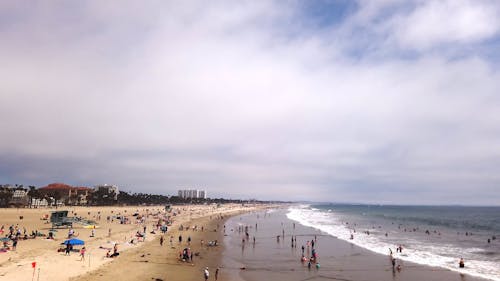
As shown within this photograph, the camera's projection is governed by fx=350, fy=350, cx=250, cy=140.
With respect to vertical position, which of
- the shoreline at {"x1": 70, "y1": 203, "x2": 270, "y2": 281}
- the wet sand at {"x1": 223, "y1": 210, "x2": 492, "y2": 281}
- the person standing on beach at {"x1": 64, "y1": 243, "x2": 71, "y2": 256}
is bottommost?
the wet sand at {"x1": 223, "y1": 210, "x2": 492, "y2": 281}

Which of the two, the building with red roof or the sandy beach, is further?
the building with red roof

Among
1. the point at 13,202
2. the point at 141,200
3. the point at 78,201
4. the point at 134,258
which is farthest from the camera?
the point at 141,200

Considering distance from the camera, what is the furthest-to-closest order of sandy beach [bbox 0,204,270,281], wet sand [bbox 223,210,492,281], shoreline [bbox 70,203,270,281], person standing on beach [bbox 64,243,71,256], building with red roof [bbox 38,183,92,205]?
building with red roof [bbox 38,183,92,205], person standing on beach [bbox 64,243,71,256], wet sand [bbox 223,210,492,281], shoreline [bbox 70,203,270,281], sandy beach [bbox 0,204,270,281]

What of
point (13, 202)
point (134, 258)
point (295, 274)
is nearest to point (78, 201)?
point (13, 202)

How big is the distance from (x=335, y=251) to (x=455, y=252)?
52.4 feet

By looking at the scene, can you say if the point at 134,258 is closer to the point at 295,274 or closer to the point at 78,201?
the point at 295,274

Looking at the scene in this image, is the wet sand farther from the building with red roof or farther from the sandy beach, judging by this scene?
the building with red roof

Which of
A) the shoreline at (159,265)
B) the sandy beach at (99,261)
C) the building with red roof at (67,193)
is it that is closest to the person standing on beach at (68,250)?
the sandy beach at (99,261)

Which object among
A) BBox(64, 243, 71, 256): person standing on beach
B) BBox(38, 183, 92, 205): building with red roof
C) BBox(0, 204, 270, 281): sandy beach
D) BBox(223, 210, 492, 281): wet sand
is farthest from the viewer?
BBox(38, 183, 92, 205): building with red roof

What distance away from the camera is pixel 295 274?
97.6ft

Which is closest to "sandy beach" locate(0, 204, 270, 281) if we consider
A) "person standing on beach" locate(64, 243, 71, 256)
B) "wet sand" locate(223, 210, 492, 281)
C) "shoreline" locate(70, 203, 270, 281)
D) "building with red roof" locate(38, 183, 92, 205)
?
"shoreline" locate(70, 203, 270, 281)

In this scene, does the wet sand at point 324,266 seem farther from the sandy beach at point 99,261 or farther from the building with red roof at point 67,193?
the building with red roof at point 67,193

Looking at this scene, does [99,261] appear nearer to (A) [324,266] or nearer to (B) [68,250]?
(B) [68,250]

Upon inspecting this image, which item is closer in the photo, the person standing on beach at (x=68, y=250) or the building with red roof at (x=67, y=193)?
the person standing on beach at (x=68, y=250)
